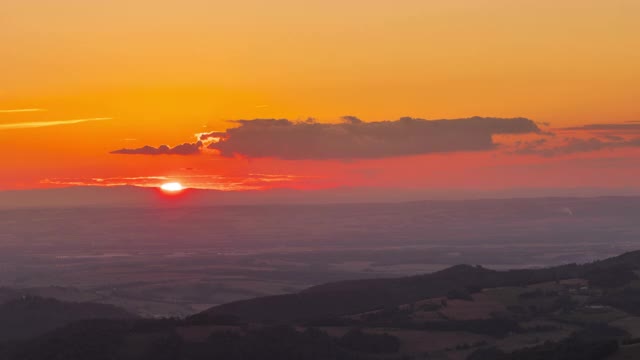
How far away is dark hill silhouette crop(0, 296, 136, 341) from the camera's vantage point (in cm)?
12312

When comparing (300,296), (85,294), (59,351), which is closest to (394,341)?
(59,351)

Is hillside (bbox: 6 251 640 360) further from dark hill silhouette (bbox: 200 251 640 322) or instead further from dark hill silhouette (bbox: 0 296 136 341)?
dark hill silhouette (bbox: 0 296 136 341)

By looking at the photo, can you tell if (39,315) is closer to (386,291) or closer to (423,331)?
(386,291)

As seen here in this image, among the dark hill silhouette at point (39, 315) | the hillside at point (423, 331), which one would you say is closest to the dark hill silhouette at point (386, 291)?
the hillside at point (423, 331)

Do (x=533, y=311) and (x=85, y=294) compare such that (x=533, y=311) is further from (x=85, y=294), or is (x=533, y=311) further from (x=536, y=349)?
(x=85, y=294)

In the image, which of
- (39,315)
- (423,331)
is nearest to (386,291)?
(39,315)

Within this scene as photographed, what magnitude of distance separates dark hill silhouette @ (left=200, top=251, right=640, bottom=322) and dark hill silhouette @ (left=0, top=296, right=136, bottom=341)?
15276 millimetres

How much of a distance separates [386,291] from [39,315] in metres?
36.8

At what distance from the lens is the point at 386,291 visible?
132m

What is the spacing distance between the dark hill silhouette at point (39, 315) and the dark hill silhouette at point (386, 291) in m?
15.3

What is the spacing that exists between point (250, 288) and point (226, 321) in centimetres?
9329

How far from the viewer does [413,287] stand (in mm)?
133500

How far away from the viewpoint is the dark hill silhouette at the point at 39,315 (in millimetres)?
123125

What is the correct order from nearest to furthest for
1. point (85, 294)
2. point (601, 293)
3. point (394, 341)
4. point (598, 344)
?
point (598, 344), point (394, 341), point (601, 293), point (85, 294)
